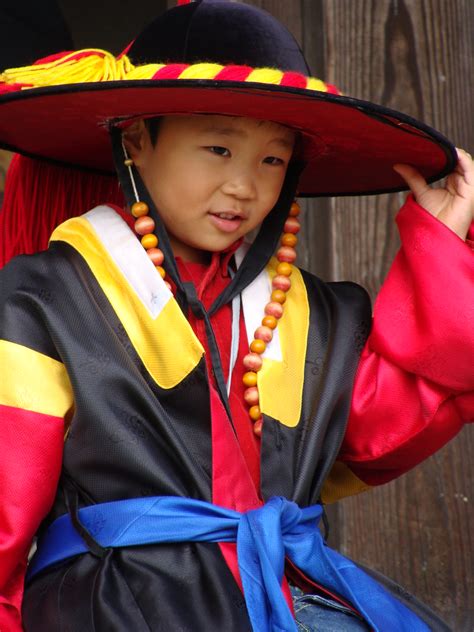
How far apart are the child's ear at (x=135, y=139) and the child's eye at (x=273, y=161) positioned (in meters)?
0.19

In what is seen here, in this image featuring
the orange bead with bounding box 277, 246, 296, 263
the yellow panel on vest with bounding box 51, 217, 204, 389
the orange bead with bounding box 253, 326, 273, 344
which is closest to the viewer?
the yellow panel on vest with bounding box 51, 217, 204, 389

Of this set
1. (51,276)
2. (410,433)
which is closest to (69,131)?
(51,276)

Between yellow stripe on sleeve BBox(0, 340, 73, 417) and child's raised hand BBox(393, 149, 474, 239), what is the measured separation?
2.12ft

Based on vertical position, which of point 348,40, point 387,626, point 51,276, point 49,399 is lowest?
point 387,626

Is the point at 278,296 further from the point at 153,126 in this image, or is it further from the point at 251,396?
the point at 153,126

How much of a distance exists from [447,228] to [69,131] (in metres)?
0.61

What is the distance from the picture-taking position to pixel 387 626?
1.57 m

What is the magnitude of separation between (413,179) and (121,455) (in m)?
0.66

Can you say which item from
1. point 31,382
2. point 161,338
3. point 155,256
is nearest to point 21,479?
point 31,382

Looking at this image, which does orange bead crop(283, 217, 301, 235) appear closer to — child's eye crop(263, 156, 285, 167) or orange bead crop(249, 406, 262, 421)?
child's eye crop(263, 156, 285, 167)

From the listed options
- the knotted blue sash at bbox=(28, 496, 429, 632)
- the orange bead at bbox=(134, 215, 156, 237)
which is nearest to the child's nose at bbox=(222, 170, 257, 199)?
the orange bead at bbox=(134, 215, 156, 237)

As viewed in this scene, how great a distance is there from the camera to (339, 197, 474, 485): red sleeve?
1.67 metres

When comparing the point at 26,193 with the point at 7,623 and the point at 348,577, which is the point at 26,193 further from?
the point at 348,577

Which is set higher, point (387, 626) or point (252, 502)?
point (252, 502)
